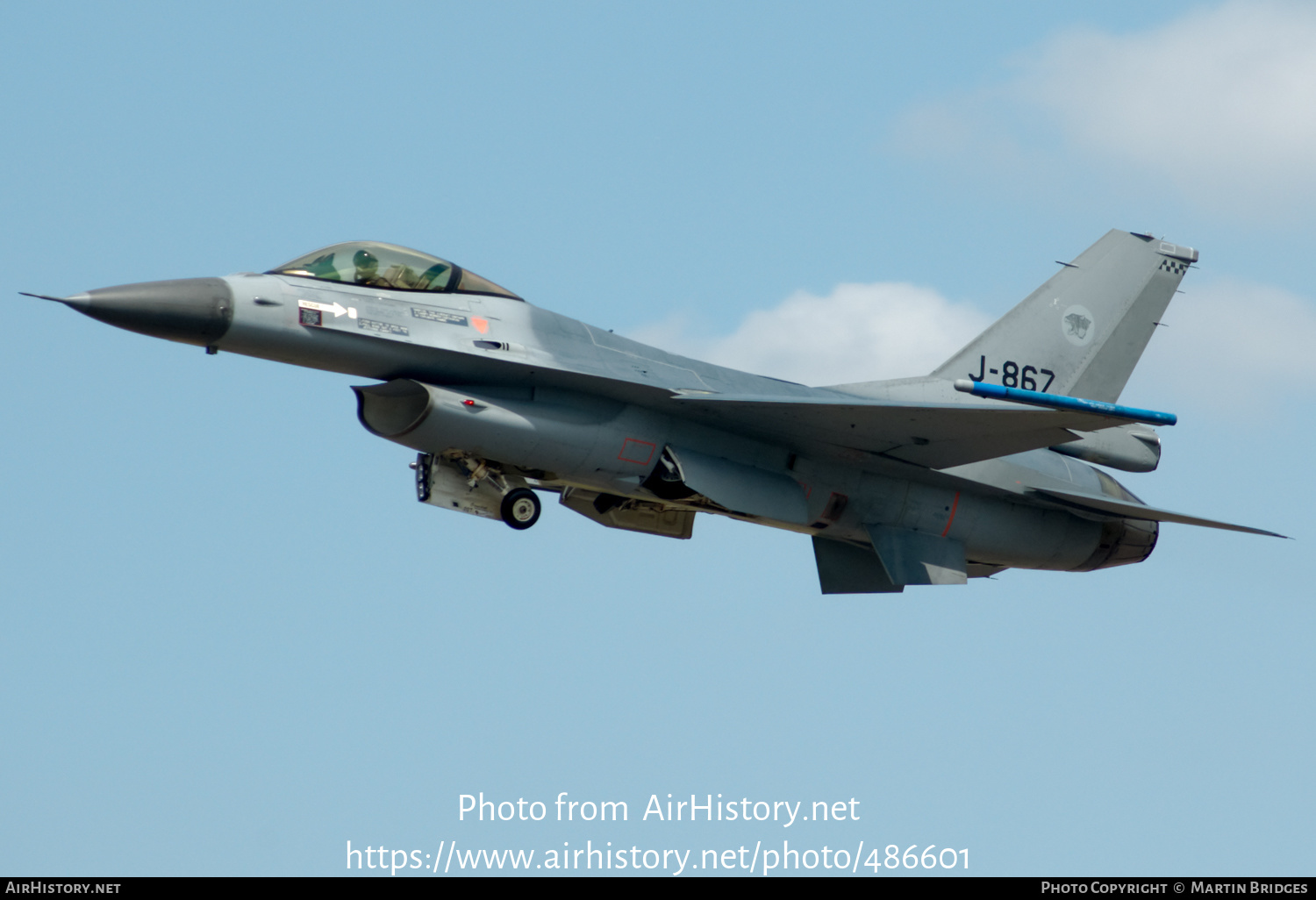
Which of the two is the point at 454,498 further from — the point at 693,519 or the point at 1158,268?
the point at 1158,268

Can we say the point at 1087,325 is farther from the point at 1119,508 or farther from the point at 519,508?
the point at 519,508

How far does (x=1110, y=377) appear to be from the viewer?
1908 centimetres

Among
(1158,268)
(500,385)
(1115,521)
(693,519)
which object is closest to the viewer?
(500,385)

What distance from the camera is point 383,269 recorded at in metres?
14.2

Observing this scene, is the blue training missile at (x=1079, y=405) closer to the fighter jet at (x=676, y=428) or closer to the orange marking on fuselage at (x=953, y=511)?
the fighter jet at (x=676, y=428)

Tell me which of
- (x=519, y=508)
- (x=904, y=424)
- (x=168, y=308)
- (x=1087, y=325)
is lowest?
(x=519, y=508)

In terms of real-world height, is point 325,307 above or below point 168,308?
above

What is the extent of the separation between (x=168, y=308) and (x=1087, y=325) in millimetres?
11233

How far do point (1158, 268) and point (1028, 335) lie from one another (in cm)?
213

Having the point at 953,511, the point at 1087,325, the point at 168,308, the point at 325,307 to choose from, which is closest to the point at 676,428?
the point at 325,307

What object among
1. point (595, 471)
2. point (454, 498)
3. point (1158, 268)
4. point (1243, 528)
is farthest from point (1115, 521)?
point (454, 498)

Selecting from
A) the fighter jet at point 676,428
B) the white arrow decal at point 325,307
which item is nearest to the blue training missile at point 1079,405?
the fighter jet at point 676,428

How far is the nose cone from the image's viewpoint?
13.0 m

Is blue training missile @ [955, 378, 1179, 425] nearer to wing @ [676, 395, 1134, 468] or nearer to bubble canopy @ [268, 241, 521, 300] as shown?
wing @ [676, 395, 1134, 468]
